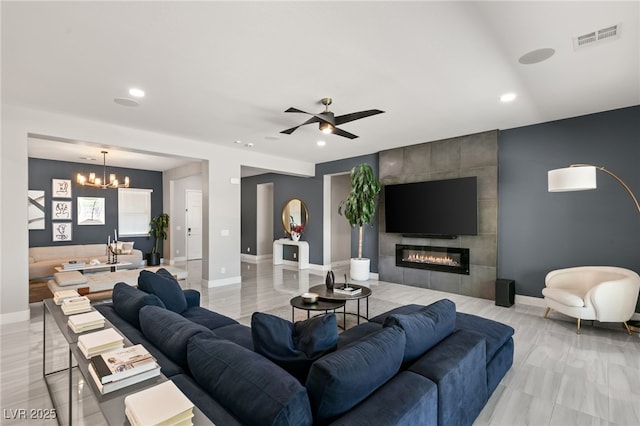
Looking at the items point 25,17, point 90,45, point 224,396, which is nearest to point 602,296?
point 224,396

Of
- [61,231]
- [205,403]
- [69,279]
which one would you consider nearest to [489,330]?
[205,403]

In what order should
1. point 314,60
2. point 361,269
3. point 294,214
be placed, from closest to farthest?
point 314,60, point 361,269, point 294,214

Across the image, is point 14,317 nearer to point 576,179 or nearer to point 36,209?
point 36,209

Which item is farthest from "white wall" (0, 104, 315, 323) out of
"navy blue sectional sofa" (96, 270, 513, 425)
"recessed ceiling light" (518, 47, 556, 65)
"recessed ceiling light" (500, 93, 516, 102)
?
"recessed ceiling light" (518, 47, 556, 65)


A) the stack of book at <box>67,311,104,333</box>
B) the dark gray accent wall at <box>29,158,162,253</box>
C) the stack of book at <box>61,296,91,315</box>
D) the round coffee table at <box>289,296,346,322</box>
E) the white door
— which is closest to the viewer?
the stack of book at <box>67,311,104,333</box>

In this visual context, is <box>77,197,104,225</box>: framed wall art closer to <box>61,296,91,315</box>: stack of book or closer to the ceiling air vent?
<box>61,296,91,315</box>: stack of book

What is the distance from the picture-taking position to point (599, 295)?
3434mm

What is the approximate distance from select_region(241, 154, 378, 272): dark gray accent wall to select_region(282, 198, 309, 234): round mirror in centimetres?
14

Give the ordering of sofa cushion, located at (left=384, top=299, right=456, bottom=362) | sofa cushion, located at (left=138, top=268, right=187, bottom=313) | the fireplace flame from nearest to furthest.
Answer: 1. sofa cushion, located at (left=384, top=299, right=456, bottom=362)
2. sofa cushion, located at (left=138, top=268, right=187, bottom=313)
3. the fireplace flame

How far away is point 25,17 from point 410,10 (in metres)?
2.80

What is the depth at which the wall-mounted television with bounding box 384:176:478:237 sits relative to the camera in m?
5.27

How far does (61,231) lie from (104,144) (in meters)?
4.51

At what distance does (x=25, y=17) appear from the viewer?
2199 mm

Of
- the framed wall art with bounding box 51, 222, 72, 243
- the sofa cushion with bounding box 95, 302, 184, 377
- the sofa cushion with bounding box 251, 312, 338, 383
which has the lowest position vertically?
the sofa cushion with bounding box 95, 302, 184, 377
